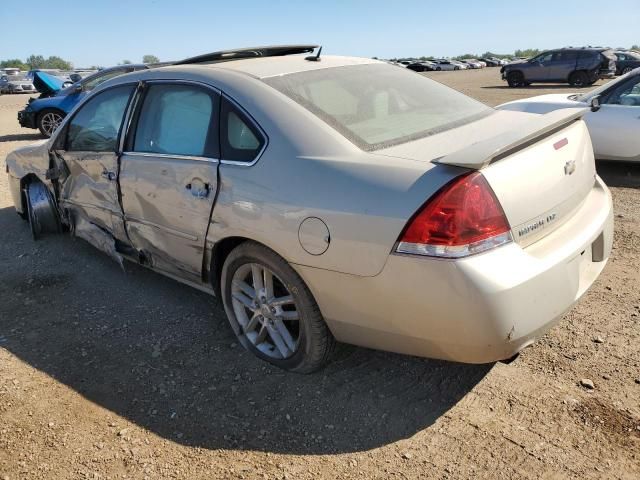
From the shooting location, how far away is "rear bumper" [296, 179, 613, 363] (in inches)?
84.7

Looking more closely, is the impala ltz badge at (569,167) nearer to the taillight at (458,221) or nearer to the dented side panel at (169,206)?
the taillight at (458,221)

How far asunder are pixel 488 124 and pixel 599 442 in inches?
64.3

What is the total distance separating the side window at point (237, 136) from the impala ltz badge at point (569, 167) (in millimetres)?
1460

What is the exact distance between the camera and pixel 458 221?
85.4 inches

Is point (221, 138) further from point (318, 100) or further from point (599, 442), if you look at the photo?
point (599, 442)

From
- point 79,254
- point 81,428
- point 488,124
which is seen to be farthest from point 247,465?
point 79,254

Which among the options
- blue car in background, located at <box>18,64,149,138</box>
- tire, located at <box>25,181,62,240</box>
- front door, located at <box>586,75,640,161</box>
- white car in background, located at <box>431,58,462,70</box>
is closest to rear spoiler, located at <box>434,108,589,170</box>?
tire, located at <box>25,181,62,240</box>

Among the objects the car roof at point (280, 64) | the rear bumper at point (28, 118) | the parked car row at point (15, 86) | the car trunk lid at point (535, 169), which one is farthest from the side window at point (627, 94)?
the parked car row at point (15, 86)

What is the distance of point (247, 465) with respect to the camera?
2.36m

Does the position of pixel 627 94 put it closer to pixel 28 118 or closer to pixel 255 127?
pixel 255 127

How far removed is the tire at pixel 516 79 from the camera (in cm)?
2655

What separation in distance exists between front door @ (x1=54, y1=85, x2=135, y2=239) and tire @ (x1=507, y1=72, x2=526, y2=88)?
2602 centimetres

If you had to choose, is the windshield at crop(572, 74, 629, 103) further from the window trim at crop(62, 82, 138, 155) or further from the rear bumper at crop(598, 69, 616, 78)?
the rear bumper at crop(598, 69, 616, 78)

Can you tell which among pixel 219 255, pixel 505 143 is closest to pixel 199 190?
pixel 219 255
